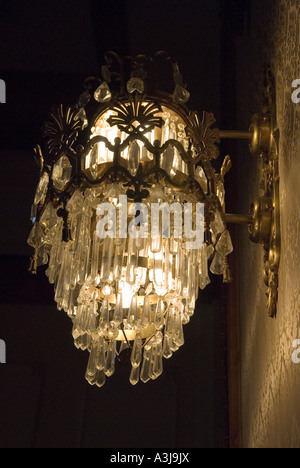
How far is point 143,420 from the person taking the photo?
8.48 feet

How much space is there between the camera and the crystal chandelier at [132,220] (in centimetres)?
114

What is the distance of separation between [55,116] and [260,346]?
26.5 inches

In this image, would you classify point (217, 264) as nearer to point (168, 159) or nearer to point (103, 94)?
point (168, 159)

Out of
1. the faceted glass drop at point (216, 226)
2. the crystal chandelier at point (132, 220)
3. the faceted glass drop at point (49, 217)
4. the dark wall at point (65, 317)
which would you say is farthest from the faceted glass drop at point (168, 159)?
the dark wall at point (65, 317)

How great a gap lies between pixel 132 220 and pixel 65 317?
1752 millimetres

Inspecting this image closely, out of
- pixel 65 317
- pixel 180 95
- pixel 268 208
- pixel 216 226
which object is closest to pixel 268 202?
pixel 268 208

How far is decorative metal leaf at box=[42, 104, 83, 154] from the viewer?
4.12ft

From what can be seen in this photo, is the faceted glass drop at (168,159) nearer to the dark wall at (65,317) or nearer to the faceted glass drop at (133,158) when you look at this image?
the faceted glass drop at (133,158)

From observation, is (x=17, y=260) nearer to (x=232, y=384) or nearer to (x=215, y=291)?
(x=215, y=291)

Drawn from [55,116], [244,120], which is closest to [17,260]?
[244,120]

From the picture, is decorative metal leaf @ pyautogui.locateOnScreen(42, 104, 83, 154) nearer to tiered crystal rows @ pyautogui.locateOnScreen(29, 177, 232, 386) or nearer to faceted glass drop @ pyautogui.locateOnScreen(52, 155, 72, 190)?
faceted glass drop @ pyautogui.locateOnScreen(52, 155, 72, 190)

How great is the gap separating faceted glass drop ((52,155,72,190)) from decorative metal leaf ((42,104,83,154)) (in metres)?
0.03

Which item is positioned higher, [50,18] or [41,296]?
[50,18]

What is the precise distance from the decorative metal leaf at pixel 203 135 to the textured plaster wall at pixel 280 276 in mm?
130
